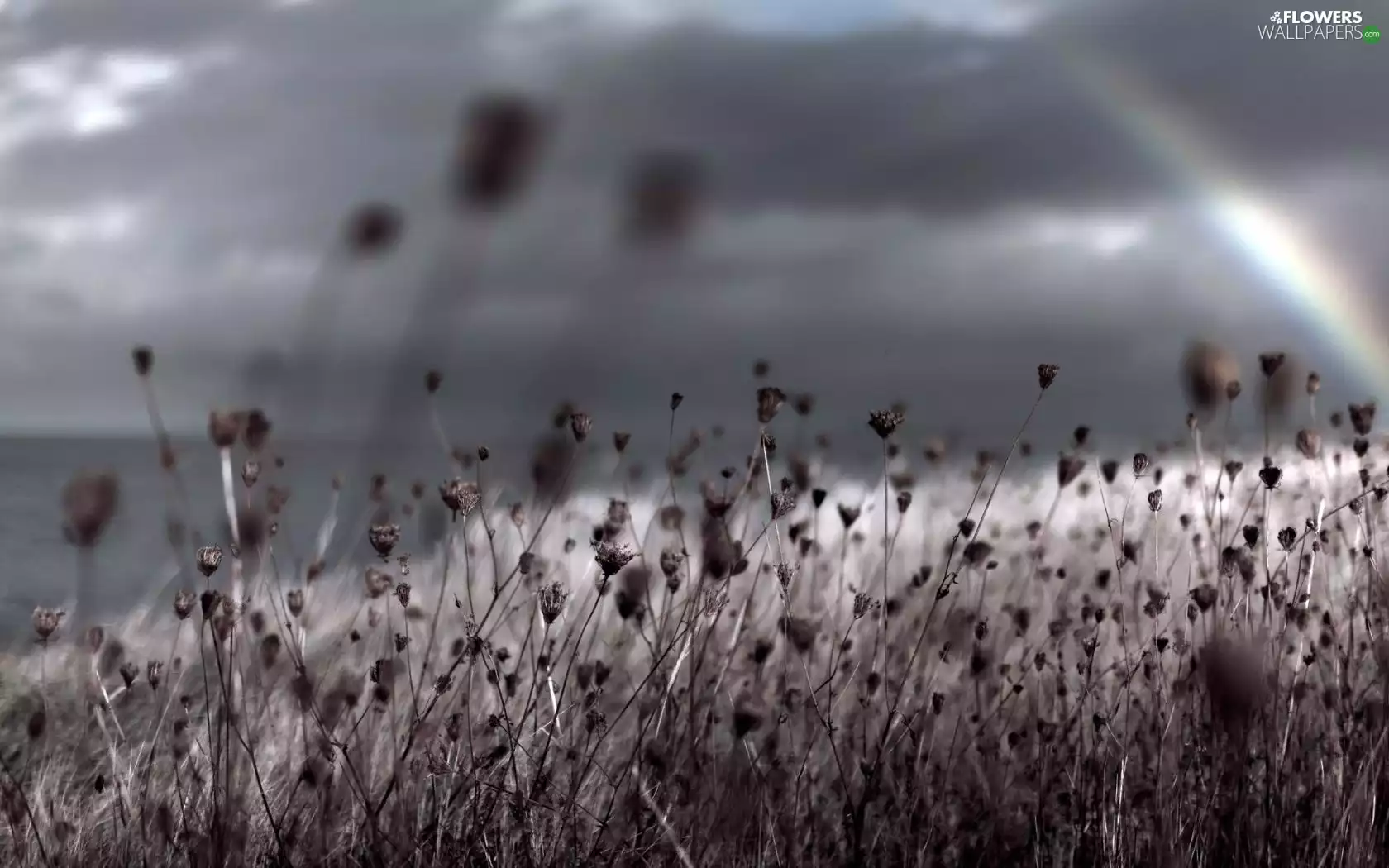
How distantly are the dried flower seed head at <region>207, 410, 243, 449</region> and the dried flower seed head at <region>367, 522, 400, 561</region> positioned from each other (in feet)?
1.50

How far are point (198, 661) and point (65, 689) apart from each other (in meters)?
0.60

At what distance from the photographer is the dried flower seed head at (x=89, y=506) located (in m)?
2.36

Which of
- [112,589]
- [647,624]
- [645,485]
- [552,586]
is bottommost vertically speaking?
[112,589]

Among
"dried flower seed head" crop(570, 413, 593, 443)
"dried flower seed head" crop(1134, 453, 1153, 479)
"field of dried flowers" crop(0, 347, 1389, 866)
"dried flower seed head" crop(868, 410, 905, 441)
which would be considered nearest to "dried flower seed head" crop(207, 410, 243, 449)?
"field of dried flowers" crop(0, 347, 1389, 866)

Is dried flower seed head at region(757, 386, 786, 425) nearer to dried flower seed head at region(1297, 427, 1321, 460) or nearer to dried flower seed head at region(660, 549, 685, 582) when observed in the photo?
dried flower seed head at region(660, 549, 685, 582)

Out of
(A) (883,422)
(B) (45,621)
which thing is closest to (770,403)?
(A) (883,422)

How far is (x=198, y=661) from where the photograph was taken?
228 inches

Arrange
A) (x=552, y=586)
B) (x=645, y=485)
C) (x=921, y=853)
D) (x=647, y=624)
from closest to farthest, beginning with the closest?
(x=552, y=586)
(x=921, y=853)
(x=647, y=624)
(x=645, y=485)

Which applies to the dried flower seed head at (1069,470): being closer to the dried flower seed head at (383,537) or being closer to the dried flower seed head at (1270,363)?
the dried flower seed head at (1270,363)

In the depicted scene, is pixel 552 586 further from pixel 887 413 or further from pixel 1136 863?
pixel 1136 863

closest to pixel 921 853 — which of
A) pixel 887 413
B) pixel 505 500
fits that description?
pixel 887 413

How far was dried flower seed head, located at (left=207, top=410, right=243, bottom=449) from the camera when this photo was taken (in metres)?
2.67

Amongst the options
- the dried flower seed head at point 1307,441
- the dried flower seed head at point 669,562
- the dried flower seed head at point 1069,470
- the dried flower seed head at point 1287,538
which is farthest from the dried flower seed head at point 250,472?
the dried flower seed head at point 1307,441

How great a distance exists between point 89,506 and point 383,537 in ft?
1.95
